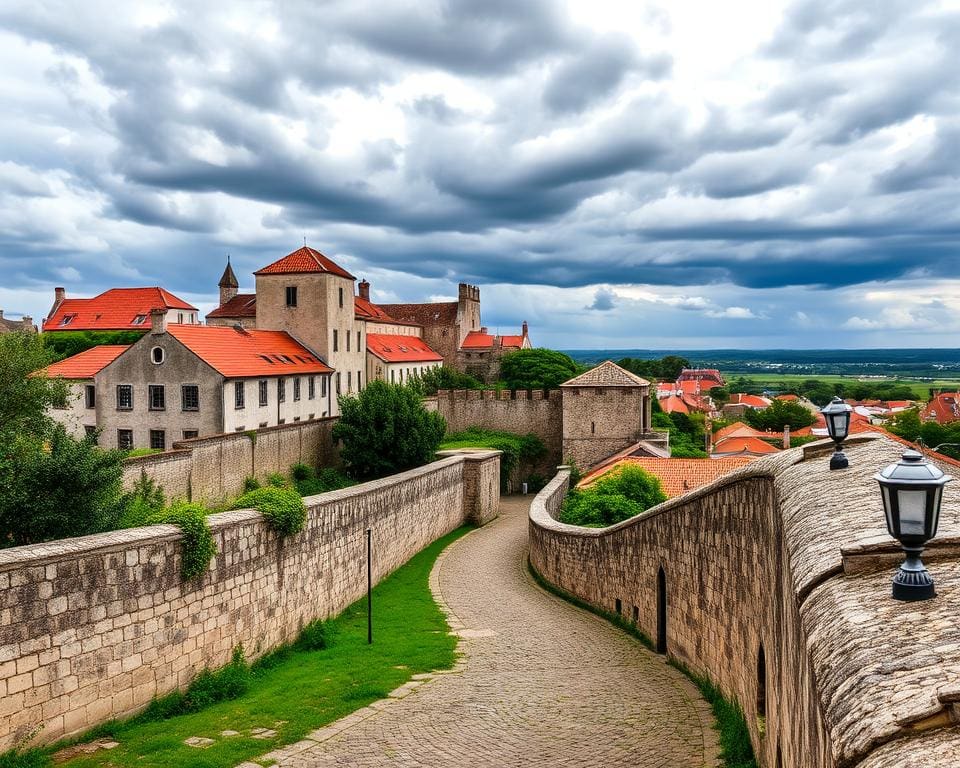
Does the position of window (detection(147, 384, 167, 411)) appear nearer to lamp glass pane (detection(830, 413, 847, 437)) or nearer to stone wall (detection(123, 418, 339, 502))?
stone wall (detection(123, 418, 339, 502))

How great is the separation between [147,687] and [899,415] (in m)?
76.8

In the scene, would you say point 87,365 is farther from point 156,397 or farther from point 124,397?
point 156,397

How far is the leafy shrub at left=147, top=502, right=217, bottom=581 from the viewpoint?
35.5ft

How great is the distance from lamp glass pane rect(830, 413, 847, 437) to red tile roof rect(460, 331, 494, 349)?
72562 millimetres

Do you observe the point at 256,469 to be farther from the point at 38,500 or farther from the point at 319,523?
the point at 38,500

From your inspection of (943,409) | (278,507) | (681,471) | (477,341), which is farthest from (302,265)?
(943,409)

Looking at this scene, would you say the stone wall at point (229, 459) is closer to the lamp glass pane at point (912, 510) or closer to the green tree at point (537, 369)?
the lamp glass pane at point (912, 510)

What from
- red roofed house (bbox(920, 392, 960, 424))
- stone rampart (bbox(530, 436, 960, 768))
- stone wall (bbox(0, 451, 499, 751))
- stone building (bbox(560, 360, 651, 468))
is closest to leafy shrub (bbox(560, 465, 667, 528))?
stone rampart (bbox(530, 436, 960, 768))

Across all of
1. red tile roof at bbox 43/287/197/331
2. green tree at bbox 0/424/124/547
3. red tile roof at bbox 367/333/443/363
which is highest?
red tile roof at bbox 43/287/197/331

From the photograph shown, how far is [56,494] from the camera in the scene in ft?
35.8

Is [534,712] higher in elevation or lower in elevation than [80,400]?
lower

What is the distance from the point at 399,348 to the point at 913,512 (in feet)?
202

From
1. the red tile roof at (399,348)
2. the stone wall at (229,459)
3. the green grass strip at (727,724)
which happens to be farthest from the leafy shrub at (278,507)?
the red tile roof at (399,348)

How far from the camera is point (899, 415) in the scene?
73.8 metres
